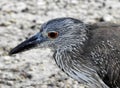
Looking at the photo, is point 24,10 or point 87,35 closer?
point 87,35

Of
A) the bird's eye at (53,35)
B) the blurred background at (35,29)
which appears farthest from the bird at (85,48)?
the blurred background at (35,29)

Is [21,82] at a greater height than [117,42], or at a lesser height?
lesser

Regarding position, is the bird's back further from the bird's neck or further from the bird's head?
the bird's head

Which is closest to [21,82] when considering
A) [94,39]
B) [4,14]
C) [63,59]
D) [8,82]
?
[8,82]

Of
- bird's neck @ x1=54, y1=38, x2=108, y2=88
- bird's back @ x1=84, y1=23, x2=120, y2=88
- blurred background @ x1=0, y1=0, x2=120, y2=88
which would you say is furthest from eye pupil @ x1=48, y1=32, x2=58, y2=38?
blurred background @ x1=0, y1=0, x2=120, y2=88

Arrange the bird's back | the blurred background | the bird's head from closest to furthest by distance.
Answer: the bird's back → the bird's head → the blurred background

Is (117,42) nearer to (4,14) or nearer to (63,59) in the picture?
(63,59)

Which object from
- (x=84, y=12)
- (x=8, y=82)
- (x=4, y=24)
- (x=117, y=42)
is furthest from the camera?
(x=84, y=12)
